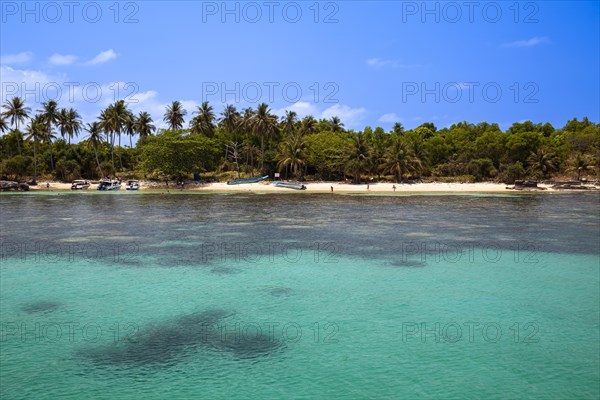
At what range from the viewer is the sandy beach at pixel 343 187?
81.9 metres

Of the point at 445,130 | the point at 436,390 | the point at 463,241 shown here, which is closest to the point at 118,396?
the point at 436,390

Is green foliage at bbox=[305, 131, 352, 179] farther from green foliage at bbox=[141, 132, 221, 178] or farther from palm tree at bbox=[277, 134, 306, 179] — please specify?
green foliage at bbox=[141, 132, 221, 178]

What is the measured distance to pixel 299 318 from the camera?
525 inches

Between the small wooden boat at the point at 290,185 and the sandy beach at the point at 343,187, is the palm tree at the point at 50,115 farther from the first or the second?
the small wooden boat at the point at 290,185

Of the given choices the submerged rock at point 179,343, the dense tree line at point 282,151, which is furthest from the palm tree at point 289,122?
the submerged rock at point 179,343

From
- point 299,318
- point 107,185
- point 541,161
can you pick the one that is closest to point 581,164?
point 541,161

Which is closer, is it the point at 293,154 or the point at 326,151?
the point at 293,154

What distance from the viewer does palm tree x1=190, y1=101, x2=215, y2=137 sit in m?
104

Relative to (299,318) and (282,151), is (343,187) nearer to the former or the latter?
(282,151)

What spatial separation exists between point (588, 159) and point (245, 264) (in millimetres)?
90272

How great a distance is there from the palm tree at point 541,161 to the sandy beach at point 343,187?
4531 millimetres

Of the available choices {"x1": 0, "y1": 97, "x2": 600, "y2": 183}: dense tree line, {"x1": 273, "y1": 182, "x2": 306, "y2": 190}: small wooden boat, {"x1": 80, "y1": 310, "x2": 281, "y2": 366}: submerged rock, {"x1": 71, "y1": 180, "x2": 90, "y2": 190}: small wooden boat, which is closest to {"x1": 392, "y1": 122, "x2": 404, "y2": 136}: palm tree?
{"x1": 0, "y1": 97, "x2": 600, "y2": 183}: dense tree line

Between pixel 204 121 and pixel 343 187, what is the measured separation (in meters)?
38.5

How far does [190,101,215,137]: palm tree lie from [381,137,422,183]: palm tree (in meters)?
41.4
